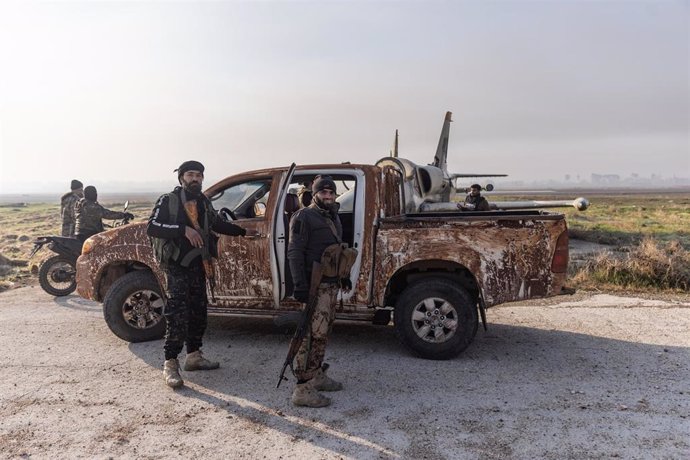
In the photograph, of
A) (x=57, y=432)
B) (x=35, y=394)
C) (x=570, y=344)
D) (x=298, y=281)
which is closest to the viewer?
(x=57, y=432)

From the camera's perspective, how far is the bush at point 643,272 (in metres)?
8.52

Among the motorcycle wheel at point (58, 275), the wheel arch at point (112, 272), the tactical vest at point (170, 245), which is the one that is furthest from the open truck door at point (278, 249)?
the motorcycle wheel at point (58, 275)

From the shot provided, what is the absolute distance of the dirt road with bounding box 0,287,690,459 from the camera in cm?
345

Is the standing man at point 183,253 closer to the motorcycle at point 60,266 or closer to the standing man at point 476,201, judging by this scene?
the motorcycle at point 60,266

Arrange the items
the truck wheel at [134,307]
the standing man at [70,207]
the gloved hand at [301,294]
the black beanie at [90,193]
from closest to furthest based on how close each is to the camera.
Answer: the gloved hand at [301,294]
the truck wheel at [134,307]
the black beanie at [90,193]
the standing man at [70,207]

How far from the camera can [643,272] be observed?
8680mm

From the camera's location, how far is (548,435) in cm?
355

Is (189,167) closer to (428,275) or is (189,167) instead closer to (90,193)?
(428,275)

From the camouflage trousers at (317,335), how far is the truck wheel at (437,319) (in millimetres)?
1263

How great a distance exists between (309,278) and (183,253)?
1.25 metres

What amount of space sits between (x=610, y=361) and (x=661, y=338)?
3.94 ft

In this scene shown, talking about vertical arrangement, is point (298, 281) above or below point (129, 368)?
above

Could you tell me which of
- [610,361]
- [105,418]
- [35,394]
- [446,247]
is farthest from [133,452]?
A: [610,361]

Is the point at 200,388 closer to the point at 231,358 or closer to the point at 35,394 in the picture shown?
the point at 231,358
